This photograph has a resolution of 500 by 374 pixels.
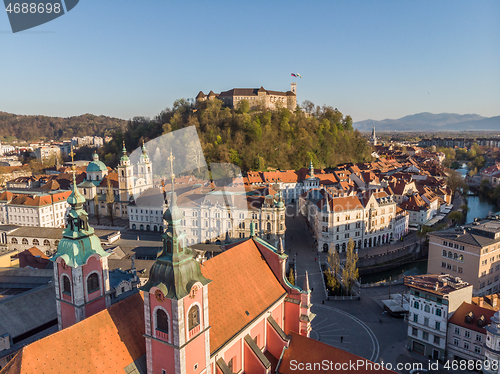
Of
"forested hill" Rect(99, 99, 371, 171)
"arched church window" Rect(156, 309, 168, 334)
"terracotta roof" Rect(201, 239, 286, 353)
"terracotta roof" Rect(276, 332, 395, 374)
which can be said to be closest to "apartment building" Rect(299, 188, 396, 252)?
"terracotta roof" Rect(201, 239, 286, 353)

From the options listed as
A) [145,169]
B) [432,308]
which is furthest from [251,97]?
[432,308]

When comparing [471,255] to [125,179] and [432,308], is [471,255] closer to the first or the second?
[432,308]

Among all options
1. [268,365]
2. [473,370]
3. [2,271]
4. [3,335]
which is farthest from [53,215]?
[473,370]

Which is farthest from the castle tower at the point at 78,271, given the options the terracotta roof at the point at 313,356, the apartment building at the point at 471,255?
the apartment building at the point at 471,255

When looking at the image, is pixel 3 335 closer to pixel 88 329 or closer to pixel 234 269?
pixel 88 329

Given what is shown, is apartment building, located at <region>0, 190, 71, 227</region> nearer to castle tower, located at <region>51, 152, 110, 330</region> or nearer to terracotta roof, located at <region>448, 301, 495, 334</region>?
castle tower, located at <region>51, 152, 110, 330</region>
